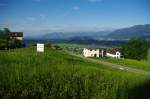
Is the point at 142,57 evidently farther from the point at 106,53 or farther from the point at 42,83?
the point at 42,83

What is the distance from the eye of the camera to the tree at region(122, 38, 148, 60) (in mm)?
133625

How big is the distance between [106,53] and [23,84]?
467ft

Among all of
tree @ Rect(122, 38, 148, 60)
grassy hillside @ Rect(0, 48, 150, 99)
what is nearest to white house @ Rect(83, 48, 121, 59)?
tree @ Rect(122, 38, 148, 60)

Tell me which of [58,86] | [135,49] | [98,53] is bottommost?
[98,53]

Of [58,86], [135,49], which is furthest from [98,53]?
[58,86]

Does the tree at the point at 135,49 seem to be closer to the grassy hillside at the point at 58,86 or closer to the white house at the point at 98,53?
the white house at the point at 98,53

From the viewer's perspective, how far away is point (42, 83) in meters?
6.20

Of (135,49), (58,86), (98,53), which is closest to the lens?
(58,86)

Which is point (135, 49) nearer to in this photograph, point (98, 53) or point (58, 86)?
point (98, 53)

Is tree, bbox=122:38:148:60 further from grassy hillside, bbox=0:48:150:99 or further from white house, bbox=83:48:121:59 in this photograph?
grassy hillside, bbox=0:48:150:99

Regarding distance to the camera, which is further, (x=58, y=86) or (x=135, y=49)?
(x=135, y=49)

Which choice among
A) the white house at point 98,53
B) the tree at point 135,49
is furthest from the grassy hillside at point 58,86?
the tree at point 135,49

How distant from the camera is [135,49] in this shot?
134 m

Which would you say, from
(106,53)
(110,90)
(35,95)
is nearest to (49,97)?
(35,95)
